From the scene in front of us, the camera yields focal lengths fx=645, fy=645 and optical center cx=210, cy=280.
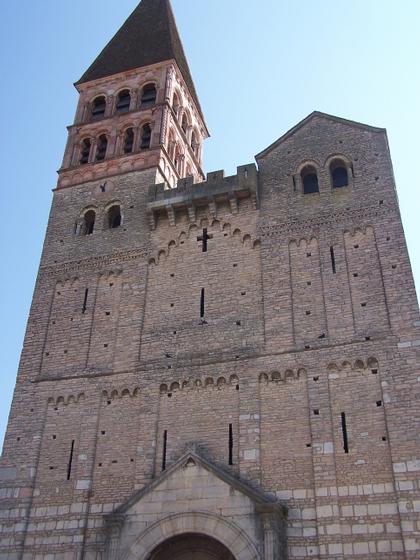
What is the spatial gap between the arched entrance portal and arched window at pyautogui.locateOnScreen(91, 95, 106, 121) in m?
15.8

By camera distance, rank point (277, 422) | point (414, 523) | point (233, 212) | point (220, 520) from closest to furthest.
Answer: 1. point (414, 523)
2. point (220, 520)
3. point (277, 422)
4. point (233, 212)

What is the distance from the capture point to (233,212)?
61.2ft

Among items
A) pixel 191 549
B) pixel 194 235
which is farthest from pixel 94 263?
pixel 191 549

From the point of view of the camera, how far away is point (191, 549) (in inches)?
550

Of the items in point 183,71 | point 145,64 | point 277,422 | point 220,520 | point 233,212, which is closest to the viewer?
point 220,520

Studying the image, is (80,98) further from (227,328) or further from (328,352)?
(328,352)

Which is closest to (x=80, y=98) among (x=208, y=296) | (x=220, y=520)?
(x=208, y=296)

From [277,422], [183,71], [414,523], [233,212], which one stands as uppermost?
[183,71]

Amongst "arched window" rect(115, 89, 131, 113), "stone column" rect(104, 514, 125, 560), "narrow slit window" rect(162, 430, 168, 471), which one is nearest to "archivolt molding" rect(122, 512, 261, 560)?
"stone column" rect(104, 514, 125, 560)

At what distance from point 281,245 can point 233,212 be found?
2014mm

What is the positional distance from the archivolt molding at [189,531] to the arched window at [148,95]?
15.0 meters

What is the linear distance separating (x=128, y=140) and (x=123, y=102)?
2311mm

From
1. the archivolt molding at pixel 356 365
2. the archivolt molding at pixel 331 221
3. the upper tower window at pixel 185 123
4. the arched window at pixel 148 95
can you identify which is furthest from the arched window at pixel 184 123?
the archivolt molding at pixel 356 365

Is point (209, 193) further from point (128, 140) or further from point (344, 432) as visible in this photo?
point (344, 432)
